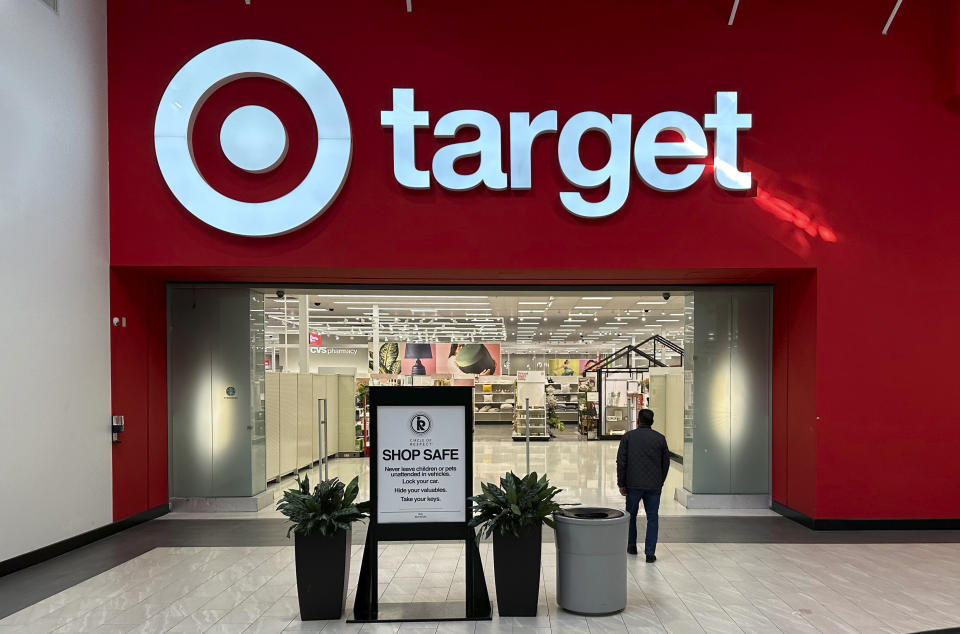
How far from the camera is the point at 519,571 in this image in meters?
5.14

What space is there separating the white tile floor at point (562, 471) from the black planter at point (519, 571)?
4.19 m

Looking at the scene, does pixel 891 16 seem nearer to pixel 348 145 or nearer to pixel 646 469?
pixel 646 469

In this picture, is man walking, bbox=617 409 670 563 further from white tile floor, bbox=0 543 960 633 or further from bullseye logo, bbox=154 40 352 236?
bullseye logo, bbox=154 40 352 236

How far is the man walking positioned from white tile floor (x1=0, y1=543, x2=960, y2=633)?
0.38 meters

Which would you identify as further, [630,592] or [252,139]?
[252,139]

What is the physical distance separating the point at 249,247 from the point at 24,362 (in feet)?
8.02

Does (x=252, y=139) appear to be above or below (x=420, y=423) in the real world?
above

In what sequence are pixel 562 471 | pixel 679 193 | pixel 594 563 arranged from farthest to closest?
1. pixel 562 471
2. pixel 679 193
3. pixel 594 563

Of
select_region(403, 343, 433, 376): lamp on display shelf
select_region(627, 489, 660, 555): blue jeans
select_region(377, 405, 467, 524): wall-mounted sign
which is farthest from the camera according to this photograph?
select_region(403, 343, 433, 376): lamp on display shelf

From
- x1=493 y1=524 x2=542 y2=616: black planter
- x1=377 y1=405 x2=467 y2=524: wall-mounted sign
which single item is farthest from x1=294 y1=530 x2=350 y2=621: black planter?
x1=493 y1=524 x2=542 y2=616: black planter

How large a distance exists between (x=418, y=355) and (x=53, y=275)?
14.9 meters

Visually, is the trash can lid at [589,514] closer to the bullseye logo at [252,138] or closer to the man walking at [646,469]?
the man walking at [646,469]

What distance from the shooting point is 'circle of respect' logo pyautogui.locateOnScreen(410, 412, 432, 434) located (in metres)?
5.30

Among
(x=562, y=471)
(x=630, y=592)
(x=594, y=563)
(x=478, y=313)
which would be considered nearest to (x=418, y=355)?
(x=478, y=313)
